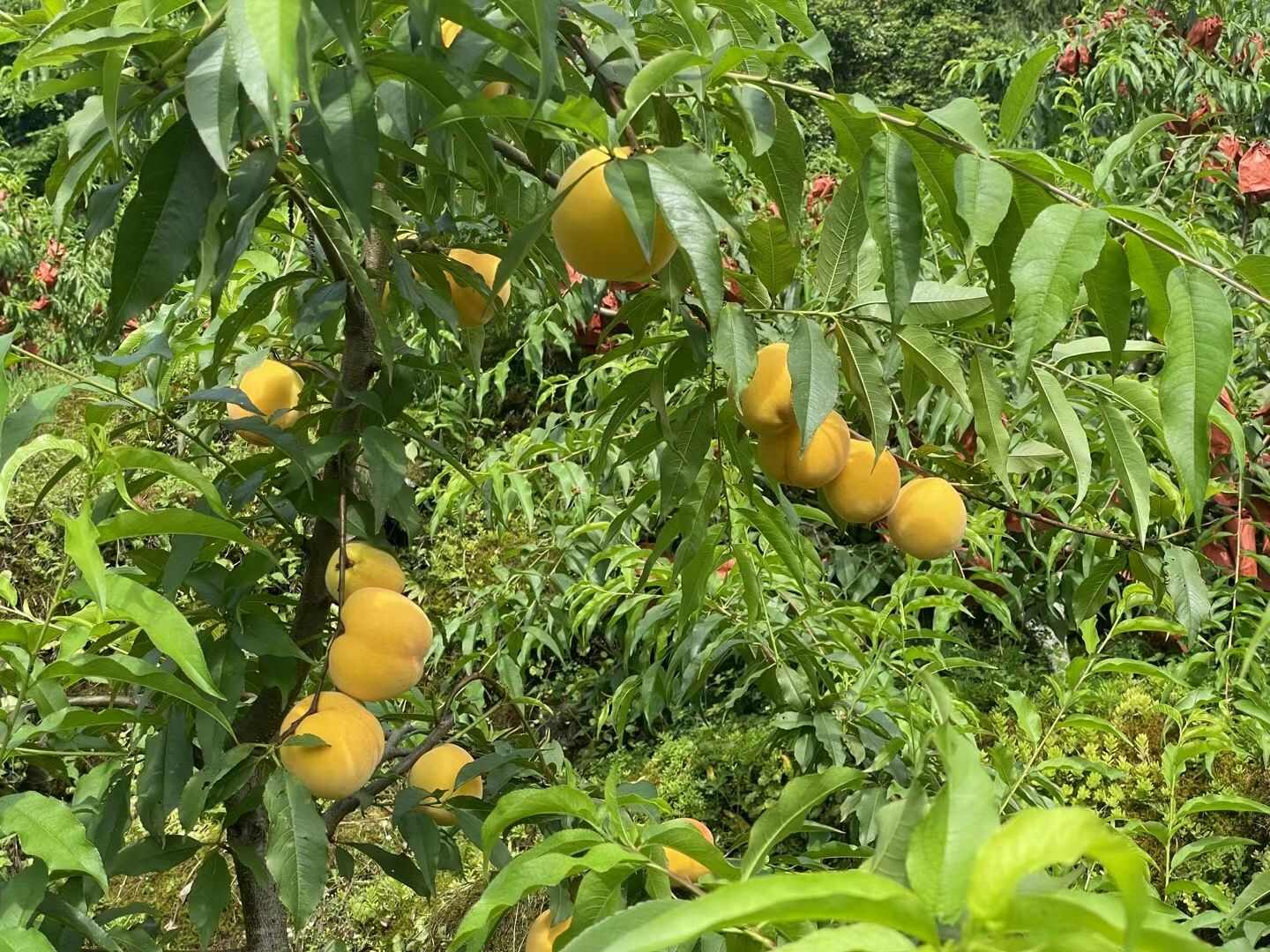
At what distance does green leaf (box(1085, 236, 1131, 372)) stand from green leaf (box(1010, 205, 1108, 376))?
0.16 feet

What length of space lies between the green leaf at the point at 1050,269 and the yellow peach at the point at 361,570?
570 mm

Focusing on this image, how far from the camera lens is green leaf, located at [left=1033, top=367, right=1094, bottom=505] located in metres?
0.78

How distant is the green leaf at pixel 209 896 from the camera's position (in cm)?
91

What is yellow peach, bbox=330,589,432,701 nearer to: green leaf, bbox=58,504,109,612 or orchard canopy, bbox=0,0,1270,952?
orchard canopy, bbox=0,0,1270,952

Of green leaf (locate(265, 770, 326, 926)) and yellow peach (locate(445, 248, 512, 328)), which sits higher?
yellow peach (locate(445, 248, 512, 328))

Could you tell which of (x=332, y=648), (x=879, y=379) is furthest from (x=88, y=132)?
(x=879, y=379)

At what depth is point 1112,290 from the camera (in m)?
0.64

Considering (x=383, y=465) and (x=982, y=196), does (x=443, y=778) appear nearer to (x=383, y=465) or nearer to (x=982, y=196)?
(x=383, y=465)

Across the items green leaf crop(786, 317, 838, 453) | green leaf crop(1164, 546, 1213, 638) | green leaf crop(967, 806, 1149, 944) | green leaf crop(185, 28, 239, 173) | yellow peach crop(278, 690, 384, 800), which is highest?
green leaf crop(185, 28, 239, 173)

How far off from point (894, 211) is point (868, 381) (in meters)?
0.21

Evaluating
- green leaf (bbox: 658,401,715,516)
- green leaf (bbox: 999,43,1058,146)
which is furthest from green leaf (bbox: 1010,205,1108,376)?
green leaf (bbox: 658,401,715,516)

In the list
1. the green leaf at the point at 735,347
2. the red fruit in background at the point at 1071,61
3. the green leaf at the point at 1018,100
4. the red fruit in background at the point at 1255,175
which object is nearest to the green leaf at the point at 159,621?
the green leaf at the point at 735,347

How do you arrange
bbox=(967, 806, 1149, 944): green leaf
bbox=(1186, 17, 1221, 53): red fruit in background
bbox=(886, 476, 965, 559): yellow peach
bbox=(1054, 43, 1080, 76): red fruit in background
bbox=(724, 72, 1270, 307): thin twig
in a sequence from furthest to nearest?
bbox=(1054, 43, 1080, 76): red fruit in background → bbox=(1186, 17, 1221, 53): red fruit in background → bbox=(886, 476, 965, 559): yellow peach → bbox=(724, 72, 1270, 307): thin twig → bbox=(967, 806, 1149, 944): green leaf

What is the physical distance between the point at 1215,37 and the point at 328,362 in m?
3.19
